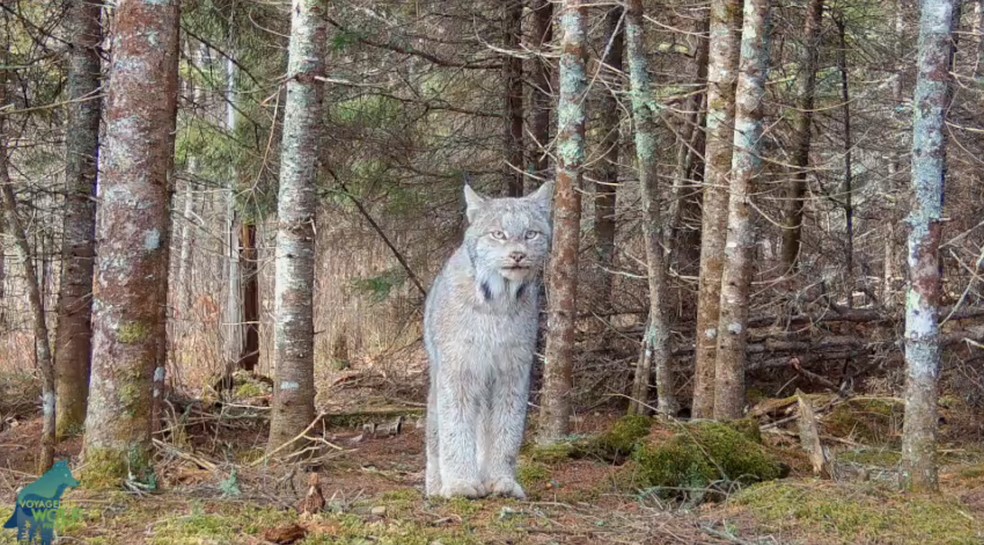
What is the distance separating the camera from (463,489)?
19.5ft

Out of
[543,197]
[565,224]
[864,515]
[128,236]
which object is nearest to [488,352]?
[543,197]

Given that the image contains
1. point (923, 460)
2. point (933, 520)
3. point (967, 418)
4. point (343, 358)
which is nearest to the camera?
point (933, 520)

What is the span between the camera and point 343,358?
16078 millimetres

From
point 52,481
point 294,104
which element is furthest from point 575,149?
point 52,481

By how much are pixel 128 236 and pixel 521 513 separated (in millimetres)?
2627

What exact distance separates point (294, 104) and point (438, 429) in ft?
11.0

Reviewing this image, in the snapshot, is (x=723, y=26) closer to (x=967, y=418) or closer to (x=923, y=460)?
(x=923, y=460)

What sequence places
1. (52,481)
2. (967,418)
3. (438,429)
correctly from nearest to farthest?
(52,481), (438,429), (967,418)

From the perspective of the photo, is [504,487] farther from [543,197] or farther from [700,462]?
[543,197]

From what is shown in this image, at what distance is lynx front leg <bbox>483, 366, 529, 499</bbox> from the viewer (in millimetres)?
6129

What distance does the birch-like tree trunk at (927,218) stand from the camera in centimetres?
556

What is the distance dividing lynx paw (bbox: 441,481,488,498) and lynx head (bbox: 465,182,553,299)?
1.20m

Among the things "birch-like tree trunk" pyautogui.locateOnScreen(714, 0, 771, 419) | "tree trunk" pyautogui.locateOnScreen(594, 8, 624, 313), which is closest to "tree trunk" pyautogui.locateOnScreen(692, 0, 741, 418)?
"birch-like tree trunk" pyautogui.locateOnScreen(714, 0, 771, 419)

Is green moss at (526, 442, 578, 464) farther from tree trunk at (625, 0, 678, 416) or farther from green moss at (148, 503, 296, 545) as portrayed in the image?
green moss at (148, 503, 296, 545)
